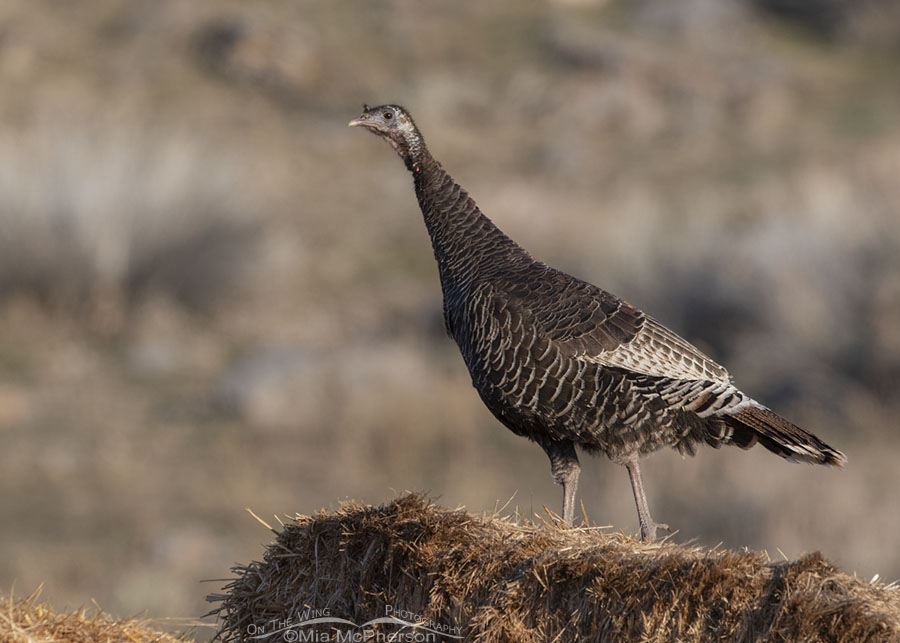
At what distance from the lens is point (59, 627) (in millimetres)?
4836

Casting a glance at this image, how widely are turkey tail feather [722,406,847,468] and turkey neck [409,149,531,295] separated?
4.89 feet

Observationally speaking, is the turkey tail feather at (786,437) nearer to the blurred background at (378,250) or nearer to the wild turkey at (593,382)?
the wild turkey at (593,382)

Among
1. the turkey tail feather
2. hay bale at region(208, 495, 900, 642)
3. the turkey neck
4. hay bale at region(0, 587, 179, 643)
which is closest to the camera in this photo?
hay bale at region(208, 495, 900, 642)

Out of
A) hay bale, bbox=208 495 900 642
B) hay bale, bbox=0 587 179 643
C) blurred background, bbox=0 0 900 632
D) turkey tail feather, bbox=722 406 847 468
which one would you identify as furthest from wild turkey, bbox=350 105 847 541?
hay bale, bbox=0 587 179 643

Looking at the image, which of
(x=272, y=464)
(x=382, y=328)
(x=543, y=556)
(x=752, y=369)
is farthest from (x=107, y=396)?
(x=543, y=556)

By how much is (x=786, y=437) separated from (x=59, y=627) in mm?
3544

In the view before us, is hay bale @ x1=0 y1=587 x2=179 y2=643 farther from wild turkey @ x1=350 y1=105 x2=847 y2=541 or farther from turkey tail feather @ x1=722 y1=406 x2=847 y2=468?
turkey tail feather @ x1=722 y1=406 x2=847 y2=468

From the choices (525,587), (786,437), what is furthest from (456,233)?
(525,587)

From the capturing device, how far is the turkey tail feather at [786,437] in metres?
5.77

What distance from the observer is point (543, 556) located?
176 inches

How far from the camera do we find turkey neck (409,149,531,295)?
21.1ft

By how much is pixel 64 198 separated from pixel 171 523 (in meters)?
10.4

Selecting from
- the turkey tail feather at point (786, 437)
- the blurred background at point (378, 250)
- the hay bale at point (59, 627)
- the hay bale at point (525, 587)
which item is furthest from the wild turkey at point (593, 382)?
the hay bale at point (59, 627)

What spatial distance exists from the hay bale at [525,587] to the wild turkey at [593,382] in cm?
107
